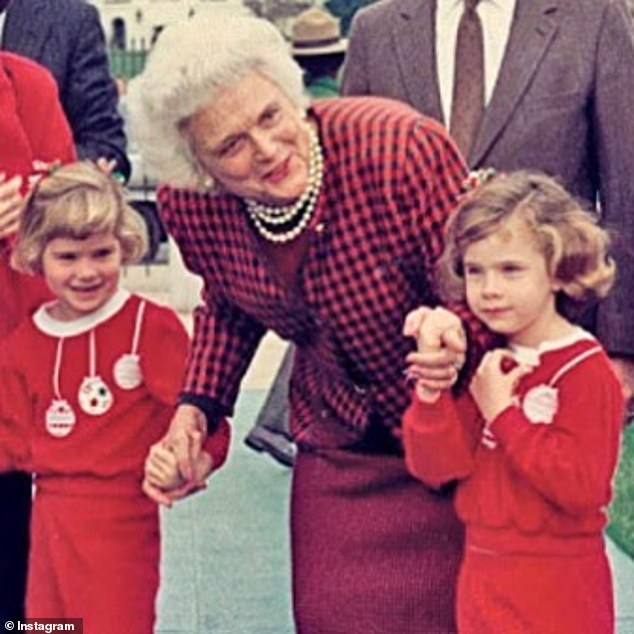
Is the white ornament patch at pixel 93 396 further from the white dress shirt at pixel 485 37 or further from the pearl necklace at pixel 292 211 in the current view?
the white dress shirt at pixel 485 37

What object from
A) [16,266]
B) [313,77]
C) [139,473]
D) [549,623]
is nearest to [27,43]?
[16,266]

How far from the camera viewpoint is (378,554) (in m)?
3.33

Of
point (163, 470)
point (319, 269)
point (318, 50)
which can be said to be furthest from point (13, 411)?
point (318, 50)

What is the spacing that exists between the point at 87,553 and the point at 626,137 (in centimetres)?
133

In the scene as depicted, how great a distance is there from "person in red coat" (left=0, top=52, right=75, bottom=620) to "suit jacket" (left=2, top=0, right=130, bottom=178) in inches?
12.2

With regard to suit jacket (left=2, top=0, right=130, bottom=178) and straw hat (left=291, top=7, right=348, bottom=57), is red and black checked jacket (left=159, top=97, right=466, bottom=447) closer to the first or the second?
suit jacket (left=2, top=0, right=130, bottom=178)

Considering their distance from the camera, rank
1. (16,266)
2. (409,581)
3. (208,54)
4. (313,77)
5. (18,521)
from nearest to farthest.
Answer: (208,54), (409,581), (16,266), (18,521), (313,77)

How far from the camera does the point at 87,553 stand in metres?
3.64

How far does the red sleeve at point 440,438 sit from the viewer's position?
302cm

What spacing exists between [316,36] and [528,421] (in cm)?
721

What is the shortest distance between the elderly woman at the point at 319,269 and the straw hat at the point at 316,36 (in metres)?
6.37

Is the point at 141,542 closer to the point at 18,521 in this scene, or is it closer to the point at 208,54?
the point at 18,521

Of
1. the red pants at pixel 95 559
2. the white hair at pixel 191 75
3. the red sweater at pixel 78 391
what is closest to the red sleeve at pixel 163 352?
the red sweater at pixel 78 391

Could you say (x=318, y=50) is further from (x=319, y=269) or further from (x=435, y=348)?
(x=435, y=348)
